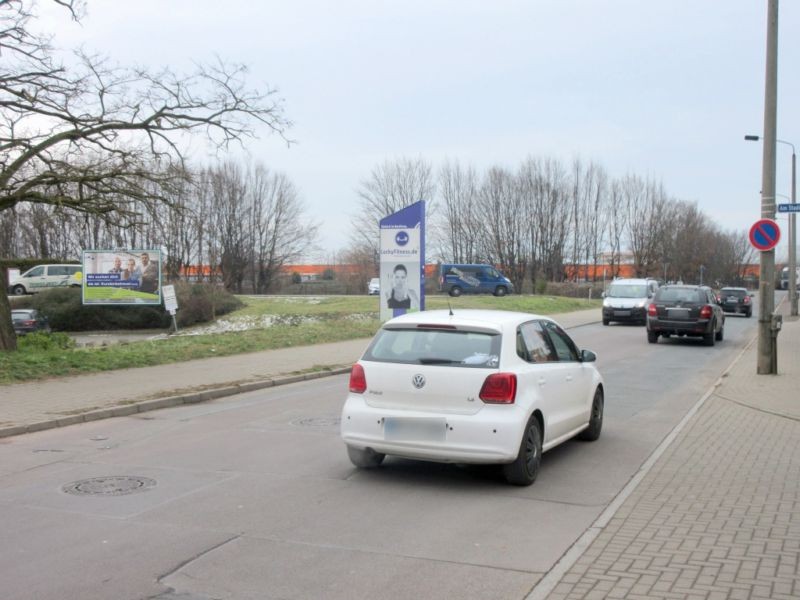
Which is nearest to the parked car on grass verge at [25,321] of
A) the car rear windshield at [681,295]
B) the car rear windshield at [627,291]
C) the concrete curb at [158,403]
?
the concrete curb at [158,403]

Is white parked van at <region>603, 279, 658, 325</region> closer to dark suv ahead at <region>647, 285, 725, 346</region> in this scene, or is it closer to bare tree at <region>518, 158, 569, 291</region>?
dark suv ahead at <region>647, 285, 725, 346</region>

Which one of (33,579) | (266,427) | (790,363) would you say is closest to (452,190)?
(790,363)

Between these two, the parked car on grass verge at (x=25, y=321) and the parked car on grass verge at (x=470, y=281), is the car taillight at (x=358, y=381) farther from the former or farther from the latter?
the parked car on grass verge at (x=470, y=281)

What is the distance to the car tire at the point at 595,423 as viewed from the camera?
9250 millimetres

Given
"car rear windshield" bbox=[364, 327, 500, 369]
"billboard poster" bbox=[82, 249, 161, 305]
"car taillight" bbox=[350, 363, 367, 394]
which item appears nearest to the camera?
"car rear windshield" bbox=[364, 327, 500, 369]

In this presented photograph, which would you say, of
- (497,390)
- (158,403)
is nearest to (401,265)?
(158,403)

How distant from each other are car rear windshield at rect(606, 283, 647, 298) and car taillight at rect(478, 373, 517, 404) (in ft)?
84.9

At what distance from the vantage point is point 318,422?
10.6m

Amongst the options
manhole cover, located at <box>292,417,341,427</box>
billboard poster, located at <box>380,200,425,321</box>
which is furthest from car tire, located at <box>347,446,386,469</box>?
billboard poster, located at <box>380,200,425,321</box>

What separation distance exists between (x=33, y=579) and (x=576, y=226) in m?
79.4

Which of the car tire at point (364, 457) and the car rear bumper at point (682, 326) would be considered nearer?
the car tire at point (364, 457)

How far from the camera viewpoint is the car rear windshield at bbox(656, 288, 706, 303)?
23.1 m

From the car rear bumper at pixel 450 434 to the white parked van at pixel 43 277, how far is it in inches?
1789

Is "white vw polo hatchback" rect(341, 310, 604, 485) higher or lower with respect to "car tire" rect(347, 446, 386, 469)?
higher
